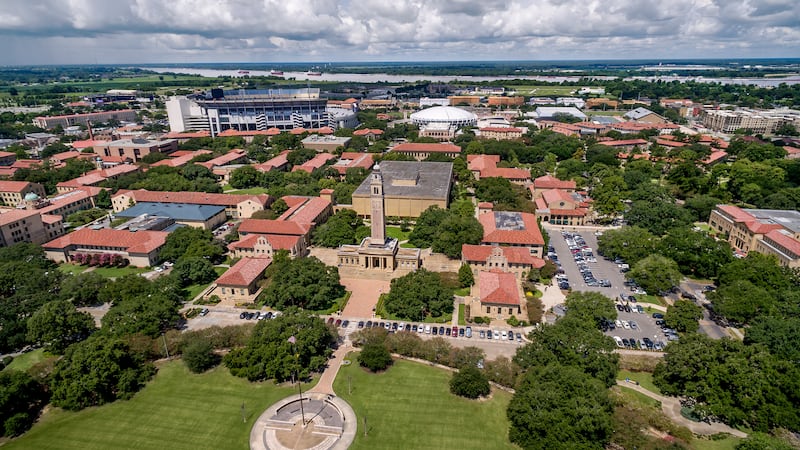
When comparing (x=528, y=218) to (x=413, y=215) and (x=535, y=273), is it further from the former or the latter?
(x=413, y=215)

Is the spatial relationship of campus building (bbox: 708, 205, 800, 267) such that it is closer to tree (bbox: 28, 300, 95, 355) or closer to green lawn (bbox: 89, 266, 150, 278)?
tree (bbox: 28, 300, 95, 355)

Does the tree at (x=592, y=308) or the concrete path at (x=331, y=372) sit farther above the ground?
the tree at (x=592, y=308)

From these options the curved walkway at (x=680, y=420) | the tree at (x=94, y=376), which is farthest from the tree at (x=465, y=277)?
the tree at (x=94, y=376)

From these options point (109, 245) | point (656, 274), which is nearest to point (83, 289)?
point (109, 245)

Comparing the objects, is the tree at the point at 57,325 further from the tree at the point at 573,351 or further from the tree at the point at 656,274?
the tree at the point at 656,274

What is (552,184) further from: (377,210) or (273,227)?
(273,227)

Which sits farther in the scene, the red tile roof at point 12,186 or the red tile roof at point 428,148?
the red tile roof at point 428,148

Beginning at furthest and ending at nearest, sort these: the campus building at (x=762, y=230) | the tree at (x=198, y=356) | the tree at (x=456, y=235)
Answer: the tree at (x=456, y=235)
the campus building at (x=762, y=230)
the tree at (x=198, y=356)
